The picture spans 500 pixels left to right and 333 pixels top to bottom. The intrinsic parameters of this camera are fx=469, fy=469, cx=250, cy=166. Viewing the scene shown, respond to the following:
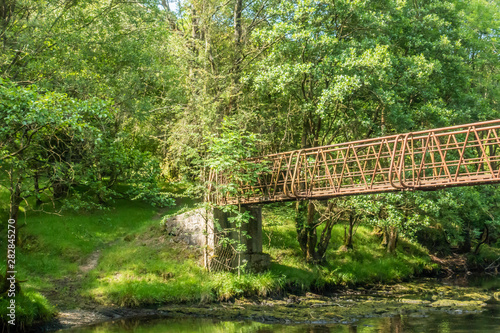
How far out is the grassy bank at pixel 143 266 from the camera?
18.3 m

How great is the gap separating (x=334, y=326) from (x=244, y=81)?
39.9 feet

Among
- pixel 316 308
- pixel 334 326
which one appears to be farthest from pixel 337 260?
pixel 334 326

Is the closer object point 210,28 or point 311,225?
point 311,225

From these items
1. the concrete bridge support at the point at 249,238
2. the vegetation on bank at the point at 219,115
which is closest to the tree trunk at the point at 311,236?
the vegetation on bank at the point at 219,115

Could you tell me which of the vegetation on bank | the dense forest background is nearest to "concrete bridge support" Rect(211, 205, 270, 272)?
the vegetation on bank

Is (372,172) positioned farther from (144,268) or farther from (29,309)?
(29,309)

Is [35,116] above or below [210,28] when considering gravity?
below

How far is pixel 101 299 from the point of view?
59.1 ft

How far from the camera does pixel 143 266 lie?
20109 millimetres

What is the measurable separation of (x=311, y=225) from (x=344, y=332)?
27.7 feet

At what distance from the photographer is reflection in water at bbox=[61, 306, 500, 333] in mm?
15430

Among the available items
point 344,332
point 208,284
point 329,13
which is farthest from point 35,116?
point 329,13

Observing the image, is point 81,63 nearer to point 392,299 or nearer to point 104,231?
point 104,231

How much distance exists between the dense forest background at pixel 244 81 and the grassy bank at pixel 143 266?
1395 mm
